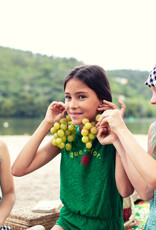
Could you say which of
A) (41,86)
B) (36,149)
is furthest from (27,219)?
(41,86)

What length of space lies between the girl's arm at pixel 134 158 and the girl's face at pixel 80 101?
1.03 feet

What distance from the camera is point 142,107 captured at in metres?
71.6

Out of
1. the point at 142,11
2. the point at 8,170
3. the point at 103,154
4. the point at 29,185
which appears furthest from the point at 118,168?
the point at 142,11

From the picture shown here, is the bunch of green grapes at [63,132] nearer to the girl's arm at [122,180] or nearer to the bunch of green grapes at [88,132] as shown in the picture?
the bunch of green grapes at [88,132]

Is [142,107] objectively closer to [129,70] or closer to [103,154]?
[129,70]

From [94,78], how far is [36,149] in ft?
2.79

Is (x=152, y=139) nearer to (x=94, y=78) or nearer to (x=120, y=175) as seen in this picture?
(x=120, y=175)

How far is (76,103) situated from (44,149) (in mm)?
632

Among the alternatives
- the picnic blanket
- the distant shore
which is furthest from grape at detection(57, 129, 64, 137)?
the distant shore

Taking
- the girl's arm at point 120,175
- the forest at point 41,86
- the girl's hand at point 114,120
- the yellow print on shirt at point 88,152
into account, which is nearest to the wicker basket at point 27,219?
the yellow print on shirt at point 88,152

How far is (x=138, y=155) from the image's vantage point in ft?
6.27

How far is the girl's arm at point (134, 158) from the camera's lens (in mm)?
1872

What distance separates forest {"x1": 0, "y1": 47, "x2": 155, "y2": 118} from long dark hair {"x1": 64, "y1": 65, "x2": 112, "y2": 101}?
6070 centimetres

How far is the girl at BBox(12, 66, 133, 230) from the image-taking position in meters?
2.49
